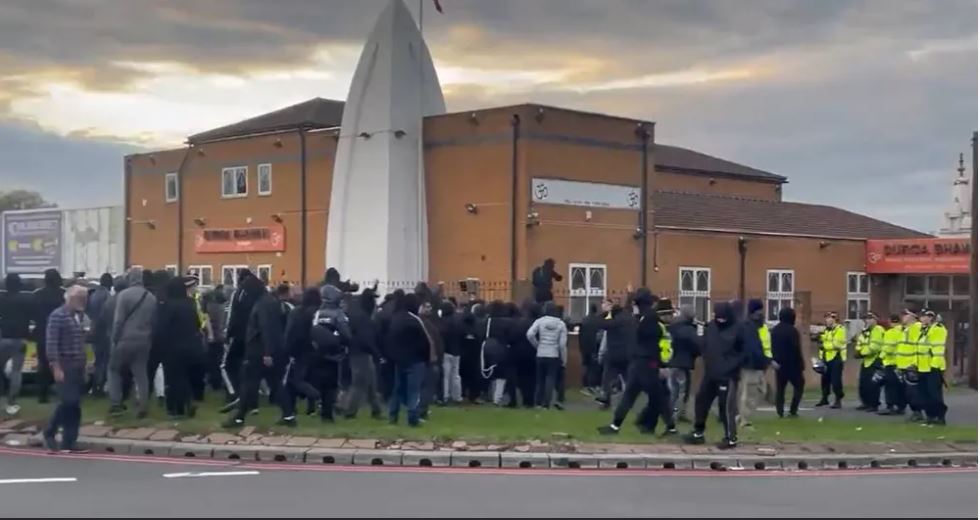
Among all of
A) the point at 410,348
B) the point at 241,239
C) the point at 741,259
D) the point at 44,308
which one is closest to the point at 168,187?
the point at 241,239

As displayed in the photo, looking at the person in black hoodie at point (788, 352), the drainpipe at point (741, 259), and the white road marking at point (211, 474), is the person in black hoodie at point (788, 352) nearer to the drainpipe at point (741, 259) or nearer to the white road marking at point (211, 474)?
the white road marking at point (211, 474)

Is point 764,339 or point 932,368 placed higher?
point 764,339

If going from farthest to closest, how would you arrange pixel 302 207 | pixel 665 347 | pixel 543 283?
pixel 302 207, pixel 543 283, pixel 665 347

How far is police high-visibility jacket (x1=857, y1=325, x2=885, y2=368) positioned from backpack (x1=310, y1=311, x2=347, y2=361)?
32.7ft

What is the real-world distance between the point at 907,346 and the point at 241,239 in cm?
2280

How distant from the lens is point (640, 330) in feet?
50.8

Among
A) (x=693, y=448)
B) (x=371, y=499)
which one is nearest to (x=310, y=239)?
(x=693, y=448)

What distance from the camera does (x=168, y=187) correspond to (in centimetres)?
4003

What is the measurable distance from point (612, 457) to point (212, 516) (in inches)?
222

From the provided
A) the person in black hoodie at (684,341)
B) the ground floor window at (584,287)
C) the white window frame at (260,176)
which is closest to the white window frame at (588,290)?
the ground floor window at (584,287)

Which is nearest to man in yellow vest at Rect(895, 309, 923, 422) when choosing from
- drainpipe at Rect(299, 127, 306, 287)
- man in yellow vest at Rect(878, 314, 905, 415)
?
man in yellow vest at Rect(878, 314, 905, 415)

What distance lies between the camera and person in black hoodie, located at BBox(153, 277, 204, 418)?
52.6 feet

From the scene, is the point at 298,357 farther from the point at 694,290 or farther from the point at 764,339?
the point at 694,290

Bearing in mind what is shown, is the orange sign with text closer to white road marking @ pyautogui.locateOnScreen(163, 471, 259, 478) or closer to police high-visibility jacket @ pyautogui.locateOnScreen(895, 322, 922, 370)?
police high-visibility jacket @ pyautogui.locateOnScreen(895, 322, 922, 370)
